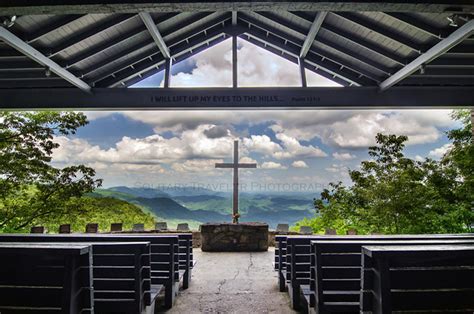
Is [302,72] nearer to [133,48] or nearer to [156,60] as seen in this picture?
[156,60]

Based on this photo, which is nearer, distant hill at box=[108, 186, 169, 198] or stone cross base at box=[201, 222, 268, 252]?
stone cross base at box=[201, 222, 268, 252]

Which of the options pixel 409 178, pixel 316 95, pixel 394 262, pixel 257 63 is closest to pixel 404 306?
pixel 394 262

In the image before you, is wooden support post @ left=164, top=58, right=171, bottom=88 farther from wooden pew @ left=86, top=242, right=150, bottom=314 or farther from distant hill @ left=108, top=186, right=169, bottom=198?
distant hill @ left=108, top=186, right=169, bottom=198

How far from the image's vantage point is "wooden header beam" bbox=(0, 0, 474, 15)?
2.56 metres

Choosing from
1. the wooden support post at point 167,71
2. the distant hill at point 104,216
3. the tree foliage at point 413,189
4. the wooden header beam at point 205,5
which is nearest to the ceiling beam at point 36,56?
the wooden support post at point 167,71

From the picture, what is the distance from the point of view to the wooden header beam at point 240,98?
6.40m

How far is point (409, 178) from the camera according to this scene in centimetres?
721

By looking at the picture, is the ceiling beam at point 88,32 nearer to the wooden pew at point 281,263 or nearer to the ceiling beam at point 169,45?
the ceiling beam at point 169,45

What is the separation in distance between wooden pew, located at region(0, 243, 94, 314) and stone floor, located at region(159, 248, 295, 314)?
1.75 meters

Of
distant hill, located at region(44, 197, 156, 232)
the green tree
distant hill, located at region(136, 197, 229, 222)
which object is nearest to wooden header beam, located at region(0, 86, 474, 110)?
the green tree

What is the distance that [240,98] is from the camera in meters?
6.45

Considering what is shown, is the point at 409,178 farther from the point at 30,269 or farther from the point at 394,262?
the point at 30,269

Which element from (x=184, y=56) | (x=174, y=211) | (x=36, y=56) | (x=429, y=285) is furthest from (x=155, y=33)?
(x=174, y=211)

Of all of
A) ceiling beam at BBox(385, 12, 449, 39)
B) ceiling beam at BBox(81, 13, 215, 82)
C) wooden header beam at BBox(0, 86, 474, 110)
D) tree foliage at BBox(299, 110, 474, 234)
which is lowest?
tree foliage at BBox(299, 110, 474, 234)
